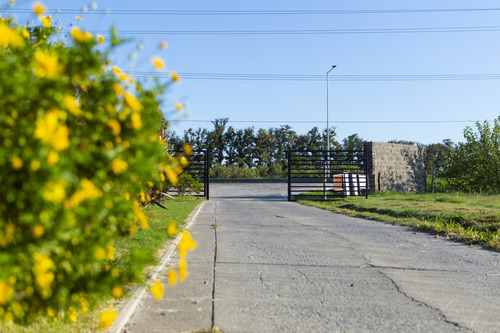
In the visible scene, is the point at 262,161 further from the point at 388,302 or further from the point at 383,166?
the point at 388,302

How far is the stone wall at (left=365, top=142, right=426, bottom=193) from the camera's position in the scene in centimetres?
2402

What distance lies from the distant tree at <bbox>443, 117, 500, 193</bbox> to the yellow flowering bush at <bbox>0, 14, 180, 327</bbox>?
23269 mm

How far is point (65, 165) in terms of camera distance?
2113mm

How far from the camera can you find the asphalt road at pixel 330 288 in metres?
Result: 4.03

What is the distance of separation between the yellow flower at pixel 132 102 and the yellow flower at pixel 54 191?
0.69 m

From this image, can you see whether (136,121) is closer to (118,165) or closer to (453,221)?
(118,165)

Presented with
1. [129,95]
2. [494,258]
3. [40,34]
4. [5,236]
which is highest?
[40,34]

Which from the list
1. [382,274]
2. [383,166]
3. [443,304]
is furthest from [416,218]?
[383,166]

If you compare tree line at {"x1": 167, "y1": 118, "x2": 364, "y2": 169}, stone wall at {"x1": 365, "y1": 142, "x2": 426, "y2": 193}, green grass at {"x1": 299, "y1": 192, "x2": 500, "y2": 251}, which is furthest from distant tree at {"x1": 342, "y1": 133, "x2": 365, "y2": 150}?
green grass at {"x1": 299, "y1": 192, "x2": 500, "y2": 251}

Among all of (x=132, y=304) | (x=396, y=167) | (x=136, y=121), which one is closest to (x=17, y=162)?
(x=136, y=121)

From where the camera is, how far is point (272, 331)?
382cm

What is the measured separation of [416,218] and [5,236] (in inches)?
448

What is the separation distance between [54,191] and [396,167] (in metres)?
24.6

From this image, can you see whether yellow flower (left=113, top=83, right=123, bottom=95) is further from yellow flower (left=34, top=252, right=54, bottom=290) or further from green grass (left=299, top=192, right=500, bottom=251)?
green grass (left=299, top=192, right=500, bottom=251)
